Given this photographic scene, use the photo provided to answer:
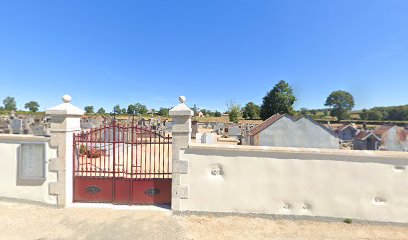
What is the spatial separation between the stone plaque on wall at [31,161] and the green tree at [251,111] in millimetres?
72337

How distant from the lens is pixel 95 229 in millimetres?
4945

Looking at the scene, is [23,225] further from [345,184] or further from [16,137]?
[345,184]

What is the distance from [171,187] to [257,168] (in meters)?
2.52

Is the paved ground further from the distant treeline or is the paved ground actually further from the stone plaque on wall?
the distant treeline

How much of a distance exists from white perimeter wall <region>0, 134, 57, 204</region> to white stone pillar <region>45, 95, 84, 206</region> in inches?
9.4

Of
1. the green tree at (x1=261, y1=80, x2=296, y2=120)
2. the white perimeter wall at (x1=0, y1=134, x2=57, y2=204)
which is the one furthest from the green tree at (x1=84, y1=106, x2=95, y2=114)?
the white perimeter wall at (x1=0, y1=134, x2=57, y2=204)

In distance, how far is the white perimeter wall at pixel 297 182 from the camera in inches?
215

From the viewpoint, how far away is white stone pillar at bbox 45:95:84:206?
5934mm

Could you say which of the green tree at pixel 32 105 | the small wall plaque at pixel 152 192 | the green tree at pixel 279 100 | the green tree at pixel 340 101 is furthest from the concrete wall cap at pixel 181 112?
the green tree at pixel 340 101

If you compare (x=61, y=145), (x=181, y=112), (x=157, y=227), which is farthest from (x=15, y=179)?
(x=181, y=112)

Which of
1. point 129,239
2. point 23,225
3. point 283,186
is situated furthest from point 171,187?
point 23,225

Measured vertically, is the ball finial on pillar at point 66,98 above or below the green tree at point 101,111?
below

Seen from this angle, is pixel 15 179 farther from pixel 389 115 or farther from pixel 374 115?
pixel 389 115

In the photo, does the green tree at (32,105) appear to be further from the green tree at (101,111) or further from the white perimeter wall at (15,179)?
the white perimeter wall at (15,179)
